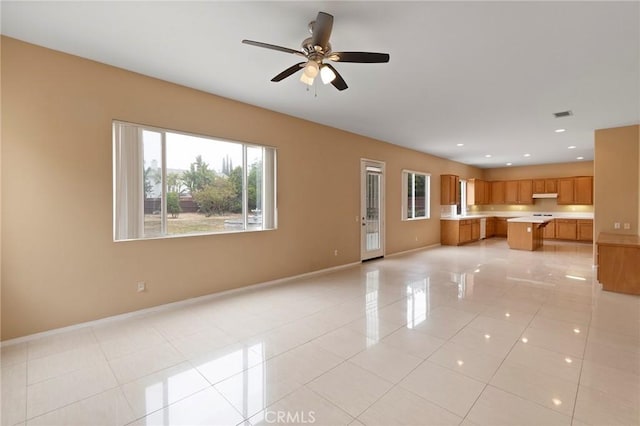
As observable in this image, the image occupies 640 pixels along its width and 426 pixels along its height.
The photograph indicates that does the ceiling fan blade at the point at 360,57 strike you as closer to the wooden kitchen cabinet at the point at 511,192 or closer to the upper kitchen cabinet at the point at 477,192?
the upper kitchen cabinet at the point at 477,192

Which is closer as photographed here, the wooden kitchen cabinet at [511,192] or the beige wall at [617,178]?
the beige wall at [617,178]

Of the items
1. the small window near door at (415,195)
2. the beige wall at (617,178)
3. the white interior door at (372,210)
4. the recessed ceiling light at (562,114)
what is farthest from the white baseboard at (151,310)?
the beige wall at (617,178)

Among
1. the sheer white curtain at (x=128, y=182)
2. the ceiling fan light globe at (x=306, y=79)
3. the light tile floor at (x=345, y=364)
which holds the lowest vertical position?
the light tile floor at (x=345, y=364)

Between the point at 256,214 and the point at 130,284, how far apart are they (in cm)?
193

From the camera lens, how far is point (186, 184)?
3.81m

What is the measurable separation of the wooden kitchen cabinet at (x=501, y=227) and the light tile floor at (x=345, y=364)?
303 inches

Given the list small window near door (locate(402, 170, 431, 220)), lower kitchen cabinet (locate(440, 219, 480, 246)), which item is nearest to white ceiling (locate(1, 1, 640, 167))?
small window near door (locate(402, 170, 431, 220))

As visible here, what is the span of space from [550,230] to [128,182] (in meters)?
12.3

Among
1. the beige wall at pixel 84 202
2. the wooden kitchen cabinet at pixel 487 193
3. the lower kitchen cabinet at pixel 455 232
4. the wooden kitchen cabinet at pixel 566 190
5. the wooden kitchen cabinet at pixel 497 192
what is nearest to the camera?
the beige wall at pixel 84 202

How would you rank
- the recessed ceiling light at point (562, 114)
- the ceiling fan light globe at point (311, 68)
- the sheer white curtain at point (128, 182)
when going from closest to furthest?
the ceiling fan light globe at point (311, 68)
the sheer white curtain at point (128, 182)
the recessed ceiling light at point (562, 114)

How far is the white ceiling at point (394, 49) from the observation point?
2256mm

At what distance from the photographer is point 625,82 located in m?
3.47

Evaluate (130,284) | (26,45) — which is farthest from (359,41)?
(130,284)

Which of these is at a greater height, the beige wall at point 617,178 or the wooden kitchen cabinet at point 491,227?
the beige wall at point 617,178
